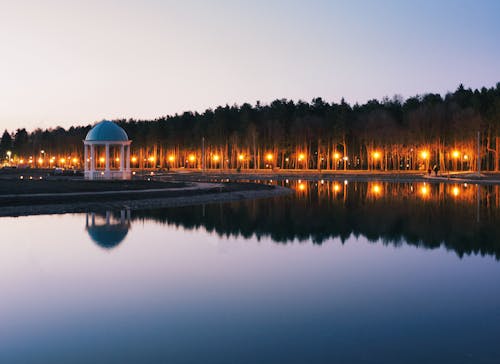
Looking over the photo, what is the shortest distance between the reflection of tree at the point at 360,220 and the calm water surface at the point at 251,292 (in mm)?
193

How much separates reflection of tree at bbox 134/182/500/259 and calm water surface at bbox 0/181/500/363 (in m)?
0.19

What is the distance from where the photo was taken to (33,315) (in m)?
12.0

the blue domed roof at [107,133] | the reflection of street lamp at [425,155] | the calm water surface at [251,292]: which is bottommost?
the calm water surface at [251,292]

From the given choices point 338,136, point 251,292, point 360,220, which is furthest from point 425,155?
point 251,292

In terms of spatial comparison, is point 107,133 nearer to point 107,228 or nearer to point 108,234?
point 107,228

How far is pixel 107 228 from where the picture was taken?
25984 mm

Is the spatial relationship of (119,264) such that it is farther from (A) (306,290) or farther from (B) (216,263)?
(A) (306,290)

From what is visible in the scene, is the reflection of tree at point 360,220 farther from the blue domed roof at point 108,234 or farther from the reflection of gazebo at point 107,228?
the blue domed roof at point 108,234

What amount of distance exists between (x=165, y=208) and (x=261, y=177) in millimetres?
45791

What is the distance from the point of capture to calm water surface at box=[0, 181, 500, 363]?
387 inches

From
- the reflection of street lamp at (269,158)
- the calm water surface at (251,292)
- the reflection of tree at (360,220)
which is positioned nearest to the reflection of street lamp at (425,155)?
the reflection of street lamp at (269,158)

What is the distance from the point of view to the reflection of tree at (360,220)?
22828 millimetres

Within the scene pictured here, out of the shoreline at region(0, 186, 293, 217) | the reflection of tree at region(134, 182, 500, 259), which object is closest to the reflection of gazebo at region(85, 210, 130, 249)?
the reflection of tree at region(134, 182, 500, 259)

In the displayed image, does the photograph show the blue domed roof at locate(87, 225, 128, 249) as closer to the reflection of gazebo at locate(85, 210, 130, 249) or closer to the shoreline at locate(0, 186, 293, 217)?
the reflection of gazebo at locate(85, 210, 130, 249)
